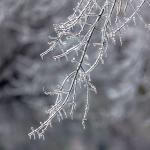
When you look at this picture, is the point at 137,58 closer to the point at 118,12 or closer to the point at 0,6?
the point at 0,6

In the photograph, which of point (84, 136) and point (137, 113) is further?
point (84, 136)

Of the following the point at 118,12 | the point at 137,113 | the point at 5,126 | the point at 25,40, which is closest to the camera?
the point at 118,12

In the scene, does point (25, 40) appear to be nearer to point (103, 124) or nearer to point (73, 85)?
point (103, 124)

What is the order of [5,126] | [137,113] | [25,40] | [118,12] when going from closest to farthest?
1. [118,12]
2. [137,113]
3. [25,40]
4. [5,126]

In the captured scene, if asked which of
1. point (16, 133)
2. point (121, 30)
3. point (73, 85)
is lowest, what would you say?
point (73, 85)

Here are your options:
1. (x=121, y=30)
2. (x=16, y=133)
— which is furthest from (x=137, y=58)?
(x=121, y=30)

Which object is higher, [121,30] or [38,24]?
[38,24]

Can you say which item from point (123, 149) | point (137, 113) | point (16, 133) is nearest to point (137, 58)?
point (137, 113)
